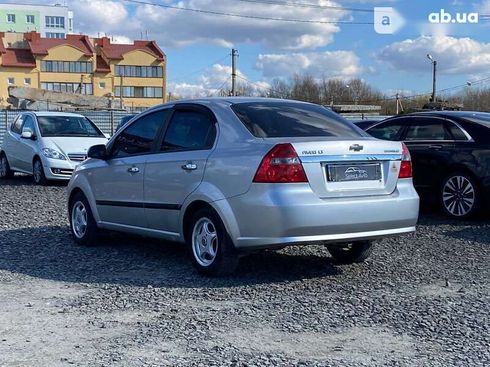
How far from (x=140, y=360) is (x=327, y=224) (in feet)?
7.30

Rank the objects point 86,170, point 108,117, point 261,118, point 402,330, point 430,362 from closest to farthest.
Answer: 1. point 430,362
2. point 402,330
3. point 261,118
4. point 86,170
5. point 108,117

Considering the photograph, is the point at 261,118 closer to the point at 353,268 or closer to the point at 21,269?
the point at 353,268

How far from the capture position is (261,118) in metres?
6.35

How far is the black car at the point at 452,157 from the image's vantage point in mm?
9438

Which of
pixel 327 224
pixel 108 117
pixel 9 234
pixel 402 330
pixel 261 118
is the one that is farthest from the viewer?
pixel 108 117

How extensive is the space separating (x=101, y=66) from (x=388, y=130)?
273 feet

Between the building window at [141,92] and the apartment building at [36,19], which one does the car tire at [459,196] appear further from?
the apartment building at [36,19]

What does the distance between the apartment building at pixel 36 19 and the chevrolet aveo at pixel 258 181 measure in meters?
122

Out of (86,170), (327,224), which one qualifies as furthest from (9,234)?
(327,224)

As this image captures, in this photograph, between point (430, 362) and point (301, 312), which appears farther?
point (301, 312)

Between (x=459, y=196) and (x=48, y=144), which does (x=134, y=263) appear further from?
(x=48, y=144)

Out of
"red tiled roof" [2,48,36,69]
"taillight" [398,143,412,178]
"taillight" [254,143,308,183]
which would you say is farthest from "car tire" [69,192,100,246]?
"red tiled roof" [2,48,36,69]

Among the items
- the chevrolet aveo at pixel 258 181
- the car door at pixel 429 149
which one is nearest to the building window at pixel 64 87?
the car door at pixel 429 149

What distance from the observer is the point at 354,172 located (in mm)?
5957
